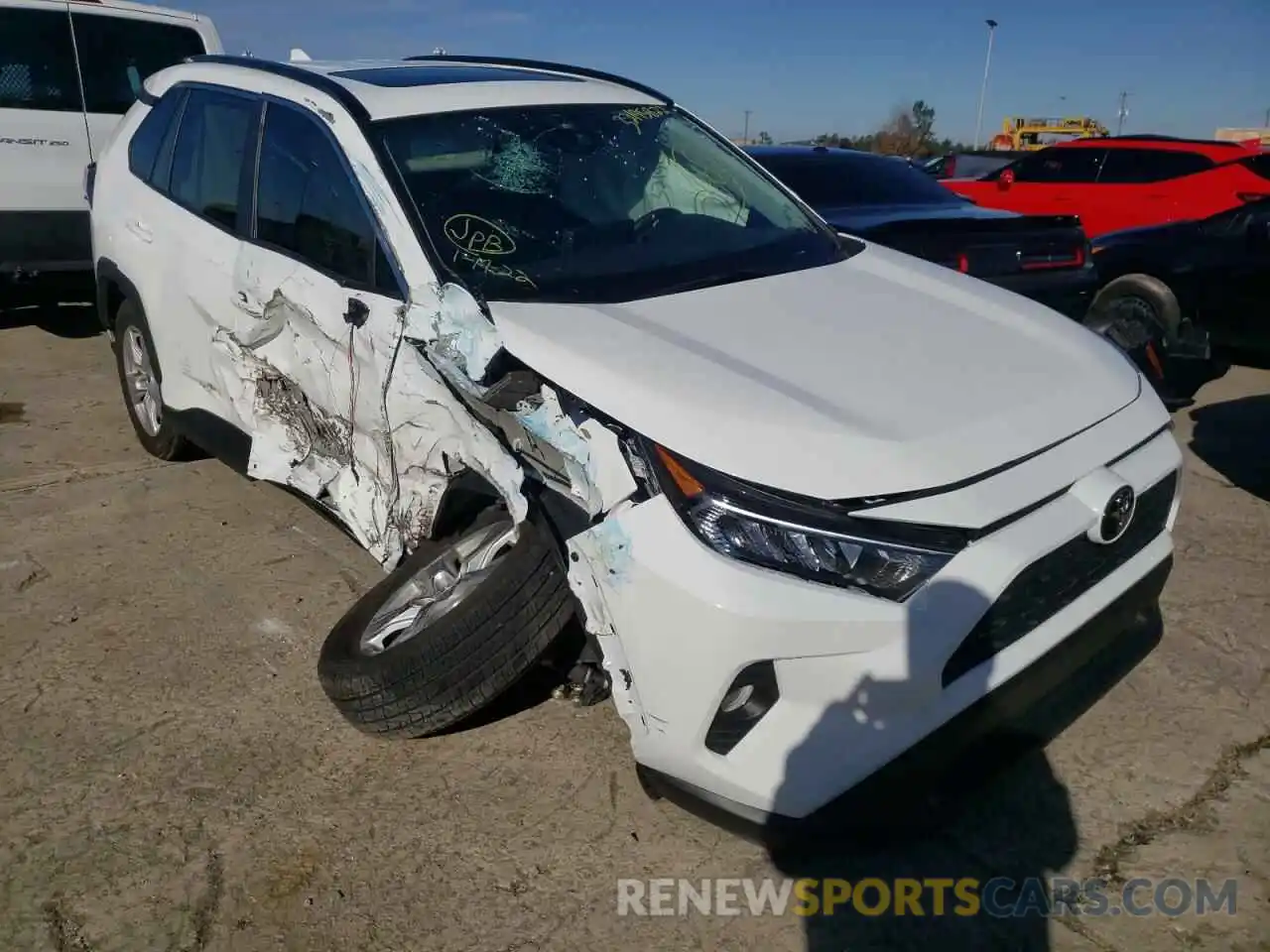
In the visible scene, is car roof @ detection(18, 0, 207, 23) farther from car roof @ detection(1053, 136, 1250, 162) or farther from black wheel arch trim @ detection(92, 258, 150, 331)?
car roof @ detection(1053, 136, 1250, 162)

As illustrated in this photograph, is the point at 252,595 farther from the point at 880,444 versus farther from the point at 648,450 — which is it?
the point at 880,444

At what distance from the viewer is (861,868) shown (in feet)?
8.38

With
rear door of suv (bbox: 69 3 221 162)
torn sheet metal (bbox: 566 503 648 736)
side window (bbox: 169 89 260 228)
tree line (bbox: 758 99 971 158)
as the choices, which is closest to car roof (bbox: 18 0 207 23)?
rear door of suv (bbox: 69 3 221 162)

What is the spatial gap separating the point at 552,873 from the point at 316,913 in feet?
1.82

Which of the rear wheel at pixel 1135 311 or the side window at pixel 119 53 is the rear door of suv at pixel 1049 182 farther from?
the side window at pixel 119 53

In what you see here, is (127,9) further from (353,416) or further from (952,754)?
(952,754)

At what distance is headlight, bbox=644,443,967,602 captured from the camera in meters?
2.18

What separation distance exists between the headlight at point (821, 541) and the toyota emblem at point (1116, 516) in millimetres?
501

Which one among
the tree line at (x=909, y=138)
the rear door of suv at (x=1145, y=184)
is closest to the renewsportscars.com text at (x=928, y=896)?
the rear door of suv at (x=1145, y=184)

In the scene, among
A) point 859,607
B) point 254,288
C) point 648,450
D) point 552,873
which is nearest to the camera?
point 859,607

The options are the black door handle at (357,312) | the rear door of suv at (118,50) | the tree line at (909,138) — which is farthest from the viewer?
the tree line at (909,138)

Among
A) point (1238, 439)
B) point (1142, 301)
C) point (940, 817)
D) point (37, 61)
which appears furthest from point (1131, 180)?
point (37, 61)

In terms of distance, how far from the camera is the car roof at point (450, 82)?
3.36 meters

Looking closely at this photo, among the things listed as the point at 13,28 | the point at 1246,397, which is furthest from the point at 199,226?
the point at 1246,397
